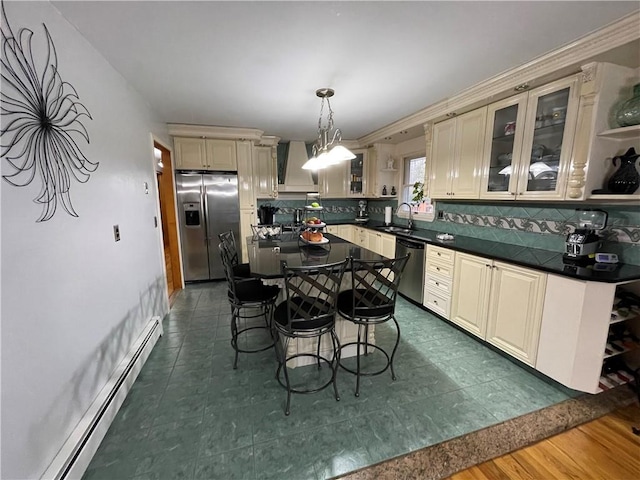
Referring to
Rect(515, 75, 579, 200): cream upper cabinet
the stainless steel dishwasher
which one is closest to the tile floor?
the stainless steel dishwasher

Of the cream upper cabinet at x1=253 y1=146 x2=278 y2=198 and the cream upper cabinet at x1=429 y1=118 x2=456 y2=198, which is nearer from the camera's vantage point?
the cream upper cabinet at x1=429 y1=118 x2=456 y2=198

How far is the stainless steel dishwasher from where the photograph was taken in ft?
10.6

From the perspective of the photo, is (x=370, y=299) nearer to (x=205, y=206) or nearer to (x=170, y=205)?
(x=205, y=206)

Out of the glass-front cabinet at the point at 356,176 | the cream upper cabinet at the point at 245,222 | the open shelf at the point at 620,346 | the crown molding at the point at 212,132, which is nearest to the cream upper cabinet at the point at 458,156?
the open shelf at the point at 620,346

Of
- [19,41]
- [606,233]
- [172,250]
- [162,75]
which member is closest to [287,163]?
[172,250]

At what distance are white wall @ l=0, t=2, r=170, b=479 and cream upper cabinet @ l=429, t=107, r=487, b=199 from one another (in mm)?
3278

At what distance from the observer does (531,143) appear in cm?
229

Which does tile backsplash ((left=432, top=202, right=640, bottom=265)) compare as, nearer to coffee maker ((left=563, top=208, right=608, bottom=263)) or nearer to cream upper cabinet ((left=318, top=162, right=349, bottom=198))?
coffee maker ((left=563, top=208, right=608, bottom=263))

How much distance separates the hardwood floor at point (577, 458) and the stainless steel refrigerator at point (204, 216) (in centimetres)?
391

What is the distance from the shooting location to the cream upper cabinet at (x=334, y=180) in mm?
5031

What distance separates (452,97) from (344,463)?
127 inches

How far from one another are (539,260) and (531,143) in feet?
3.34

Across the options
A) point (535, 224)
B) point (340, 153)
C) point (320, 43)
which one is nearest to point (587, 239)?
point (535, 224)

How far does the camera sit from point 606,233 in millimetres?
2062
